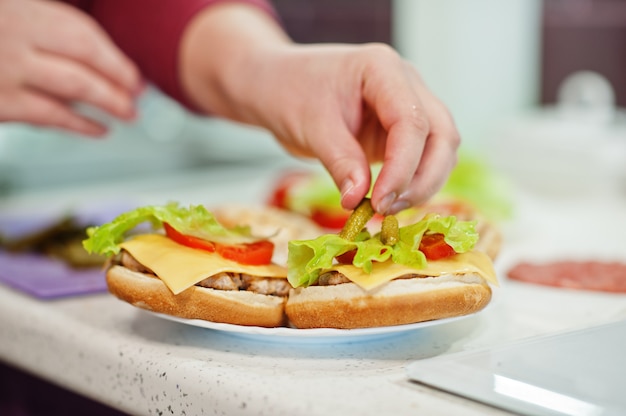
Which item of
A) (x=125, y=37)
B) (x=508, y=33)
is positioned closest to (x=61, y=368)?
(x=125, y=37)

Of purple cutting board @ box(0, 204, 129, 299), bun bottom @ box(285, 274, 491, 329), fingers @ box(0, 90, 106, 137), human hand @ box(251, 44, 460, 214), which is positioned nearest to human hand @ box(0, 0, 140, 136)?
fingers @ box(0, 90, 106, 137)

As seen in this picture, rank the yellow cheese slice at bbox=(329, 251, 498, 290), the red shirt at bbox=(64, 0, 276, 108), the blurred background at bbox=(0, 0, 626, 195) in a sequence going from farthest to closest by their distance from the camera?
the blurred background at bbox=(0, 0, 626, 195)
the red shirt at bbox=(64, 0, 276, 108)
the yellow cheese slice at bbox=(329, 251, 498, 290)

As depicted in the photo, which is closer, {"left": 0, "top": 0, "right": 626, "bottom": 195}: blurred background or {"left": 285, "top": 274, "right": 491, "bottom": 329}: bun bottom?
{"left": 285, "top": 274, "right": 491, "bottom": 329}: bun bottom

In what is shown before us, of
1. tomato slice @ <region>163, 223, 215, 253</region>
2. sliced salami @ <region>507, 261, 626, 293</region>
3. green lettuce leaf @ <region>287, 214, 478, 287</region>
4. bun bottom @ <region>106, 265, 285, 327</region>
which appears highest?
green lettuce leaf @ <region>287, 214, 478, 287</region>

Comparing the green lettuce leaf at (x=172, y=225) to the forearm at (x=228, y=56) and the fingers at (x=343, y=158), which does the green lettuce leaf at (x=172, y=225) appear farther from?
the forearm at (x=228, y=56)

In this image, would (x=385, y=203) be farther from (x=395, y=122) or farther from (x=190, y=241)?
Result: (x=190, y=241)

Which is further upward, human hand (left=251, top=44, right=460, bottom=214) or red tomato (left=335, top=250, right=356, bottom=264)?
human hand (left=251, top=44, right=460, bottom=214)

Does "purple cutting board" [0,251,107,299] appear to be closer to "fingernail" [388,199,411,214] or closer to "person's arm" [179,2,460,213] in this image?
"person's arm" [179,2,460,213]
